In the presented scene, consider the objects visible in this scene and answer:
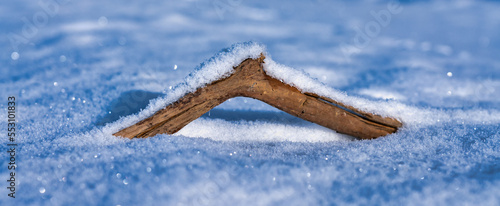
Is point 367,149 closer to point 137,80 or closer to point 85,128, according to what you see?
point 85,128

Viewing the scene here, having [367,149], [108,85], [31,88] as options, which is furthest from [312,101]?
[31,88]

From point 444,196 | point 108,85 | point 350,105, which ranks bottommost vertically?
point 444,196

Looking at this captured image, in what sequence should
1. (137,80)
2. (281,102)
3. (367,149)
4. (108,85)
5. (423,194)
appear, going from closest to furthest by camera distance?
(423,194), (367,149), (281,102), (108,85), (137,80)

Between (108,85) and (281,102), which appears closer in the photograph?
(281,102)

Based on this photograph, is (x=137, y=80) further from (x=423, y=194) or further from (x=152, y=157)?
(x=423, y=194)

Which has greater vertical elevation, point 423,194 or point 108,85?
point 108,85

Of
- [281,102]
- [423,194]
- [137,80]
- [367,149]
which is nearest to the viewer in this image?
[423,194]
